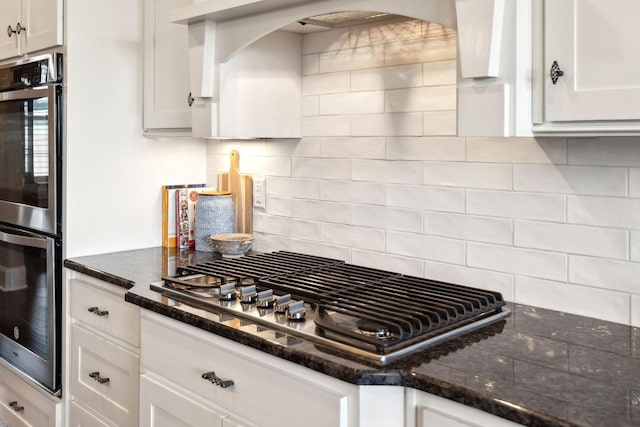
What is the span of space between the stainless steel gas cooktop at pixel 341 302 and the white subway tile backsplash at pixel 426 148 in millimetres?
373

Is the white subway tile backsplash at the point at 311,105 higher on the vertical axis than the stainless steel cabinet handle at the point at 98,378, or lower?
higher

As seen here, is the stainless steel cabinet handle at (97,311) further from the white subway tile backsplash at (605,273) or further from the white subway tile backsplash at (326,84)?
the white subway tile backsplash at (605,273)

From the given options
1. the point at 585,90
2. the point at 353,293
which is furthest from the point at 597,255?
the point at 353,293

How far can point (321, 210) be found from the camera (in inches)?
91.8

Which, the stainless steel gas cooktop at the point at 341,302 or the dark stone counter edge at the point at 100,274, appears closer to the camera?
the stainless steel gas cooktop at the point at 341,302

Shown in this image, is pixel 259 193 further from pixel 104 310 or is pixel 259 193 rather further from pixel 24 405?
pixel 24 405

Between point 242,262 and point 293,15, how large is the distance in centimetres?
81

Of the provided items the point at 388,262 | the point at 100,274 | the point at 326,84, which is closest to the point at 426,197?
the point at 388,262

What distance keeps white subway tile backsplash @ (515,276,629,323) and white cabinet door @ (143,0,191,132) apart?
1353 millimetres

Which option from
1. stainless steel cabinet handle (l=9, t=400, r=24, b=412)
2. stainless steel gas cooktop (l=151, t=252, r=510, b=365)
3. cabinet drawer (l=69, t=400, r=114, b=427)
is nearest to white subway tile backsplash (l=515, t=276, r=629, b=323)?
stainless steel gas cooktop (l=151, t=252, r=510, b=365)

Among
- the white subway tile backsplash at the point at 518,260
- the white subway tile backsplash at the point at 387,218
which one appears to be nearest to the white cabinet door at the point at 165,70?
the white subway tile backsplash at the point at 387,218

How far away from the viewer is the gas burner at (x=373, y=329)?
1377 mm

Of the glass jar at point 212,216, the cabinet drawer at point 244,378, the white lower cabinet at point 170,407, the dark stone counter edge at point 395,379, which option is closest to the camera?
the dark stone counter edge at point 395,379

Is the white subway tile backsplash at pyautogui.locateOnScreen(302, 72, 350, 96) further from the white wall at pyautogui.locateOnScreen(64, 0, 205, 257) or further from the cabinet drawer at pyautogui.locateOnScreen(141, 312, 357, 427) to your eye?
the cabinet drawer at pyautogui.locateOnScreen(141, 312, 357, 427)
